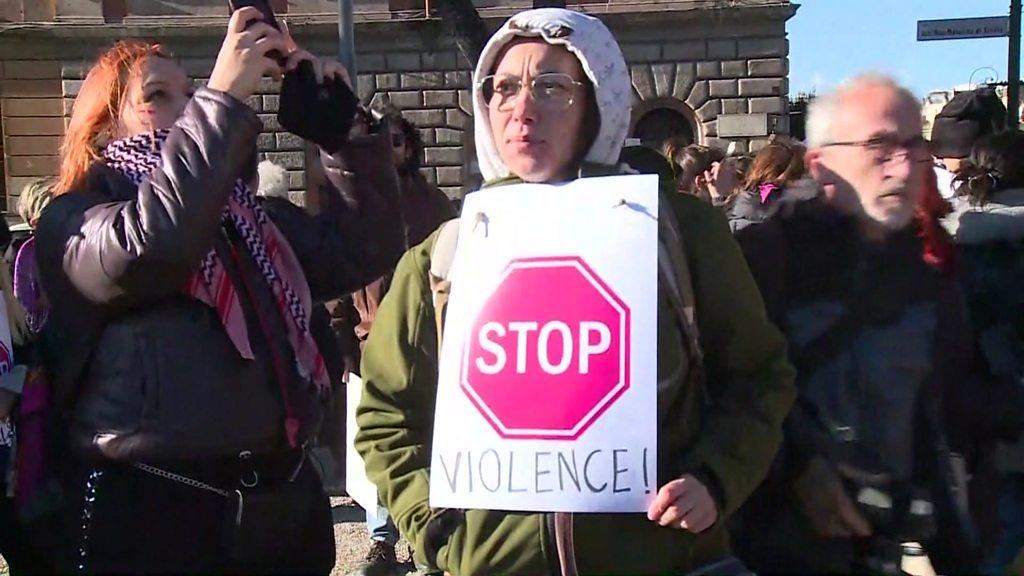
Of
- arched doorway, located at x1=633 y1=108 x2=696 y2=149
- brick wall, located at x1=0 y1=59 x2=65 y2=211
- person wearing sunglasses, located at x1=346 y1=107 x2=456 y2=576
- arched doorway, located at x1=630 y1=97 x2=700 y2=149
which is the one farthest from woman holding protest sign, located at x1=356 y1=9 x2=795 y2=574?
brick wall, located at x1=0 y1=59 x2=65 y2=211

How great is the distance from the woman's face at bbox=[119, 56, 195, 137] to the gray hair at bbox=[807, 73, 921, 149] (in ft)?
4.01

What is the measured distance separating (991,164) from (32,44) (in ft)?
56.3

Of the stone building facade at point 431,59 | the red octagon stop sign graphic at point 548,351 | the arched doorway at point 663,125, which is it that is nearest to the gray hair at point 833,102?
the red octagon stop sign graphic at point 548,351

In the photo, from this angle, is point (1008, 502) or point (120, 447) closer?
point (120, 447)

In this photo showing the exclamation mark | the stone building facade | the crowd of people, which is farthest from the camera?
the stone building facade

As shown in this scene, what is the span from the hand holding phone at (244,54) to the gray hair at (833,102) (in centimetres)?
102

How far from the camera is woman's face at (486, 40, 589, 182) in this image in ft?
5.59

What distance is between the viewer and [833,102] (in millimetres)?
1996

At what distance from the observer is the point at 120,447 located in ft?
6.30

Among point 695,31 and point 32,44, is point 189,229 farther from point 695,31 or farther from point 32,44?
point 32,44

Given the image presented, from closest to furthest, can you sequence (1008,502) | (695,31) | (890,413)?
(890,413), (1008,502), (695,31)

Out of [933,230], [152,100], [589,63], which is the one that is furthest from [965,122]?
[152,100]

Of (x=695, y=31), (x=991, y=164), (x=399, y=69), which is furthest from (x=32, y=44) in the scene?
(x=991, y=164)

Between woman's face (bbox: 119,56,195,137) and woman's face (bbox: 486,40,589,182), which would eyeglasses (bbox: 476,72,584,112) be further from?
→ woman's face (bbox: 119,56,195,137)
